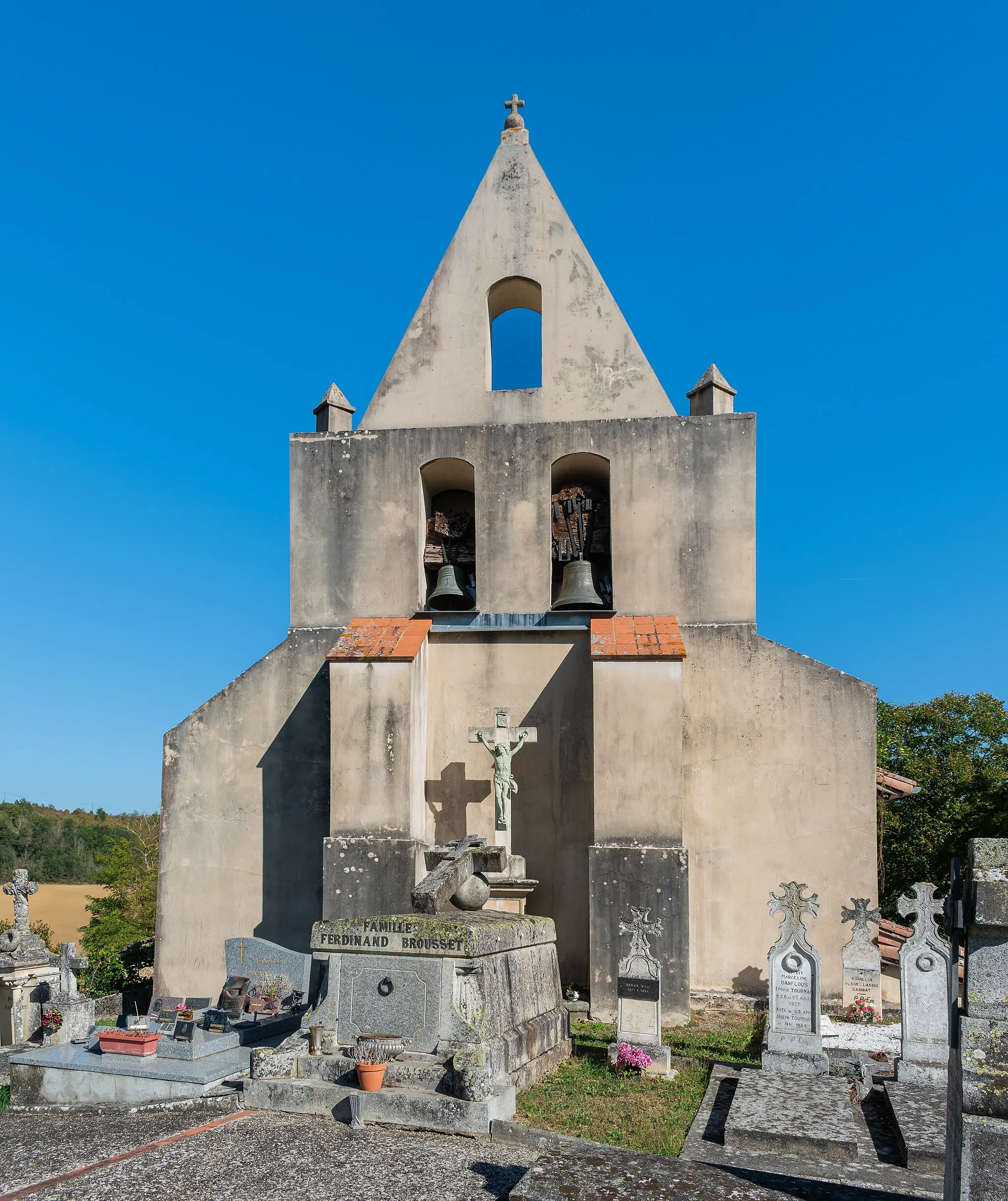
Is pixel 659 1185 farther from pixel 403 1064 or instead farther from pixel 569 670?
pixel 569 670

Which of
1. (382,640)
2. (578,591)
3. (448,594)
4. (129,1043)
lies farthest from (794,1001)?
(448,594)

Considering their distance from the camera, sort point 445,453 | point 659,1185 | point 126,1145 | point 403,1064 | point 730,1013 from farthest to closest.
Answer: point 445,453, point 730,1013, point 403,1064, point 126,1145, point 659,1185

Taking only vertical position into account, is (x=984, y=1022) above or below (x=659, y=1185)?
above

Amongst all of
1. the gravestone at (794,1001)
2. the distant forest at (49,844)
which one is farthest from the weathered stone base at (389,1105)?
the distant forest at (49,844)

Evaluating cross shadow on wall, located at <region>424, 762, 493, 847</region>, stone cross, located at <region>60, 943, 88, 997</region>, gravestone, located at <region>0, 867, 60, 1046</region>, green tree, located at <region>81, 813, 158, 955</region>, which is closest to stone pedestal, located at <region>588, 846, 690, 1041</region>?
cross shadow on wall, located at <region>424, 762, 493, 847</region>

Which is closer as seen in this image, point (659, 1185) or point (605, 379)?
point (659, 1185)

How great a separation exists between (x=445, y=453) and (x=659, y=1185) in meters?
11.3

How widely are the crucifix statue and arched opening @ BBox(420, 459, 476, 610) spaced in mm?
2216

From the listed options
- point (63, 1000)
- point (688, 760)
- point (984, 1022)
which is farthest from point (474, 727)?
point (984, 1022)

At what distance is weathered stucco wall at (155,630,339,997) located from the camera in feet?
46.3

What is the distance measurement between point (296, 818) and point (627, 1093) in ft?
21.8

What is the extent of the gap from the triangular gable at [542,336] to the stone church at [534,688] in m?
0.04

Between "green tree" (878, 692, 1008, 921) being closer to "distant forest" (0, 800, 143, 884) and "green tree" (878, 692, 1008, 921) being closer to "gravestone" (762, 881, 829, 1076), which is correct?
"gravestone" (762, 881, 829, 1076)

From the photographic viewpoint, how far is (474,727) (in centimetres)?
1377
